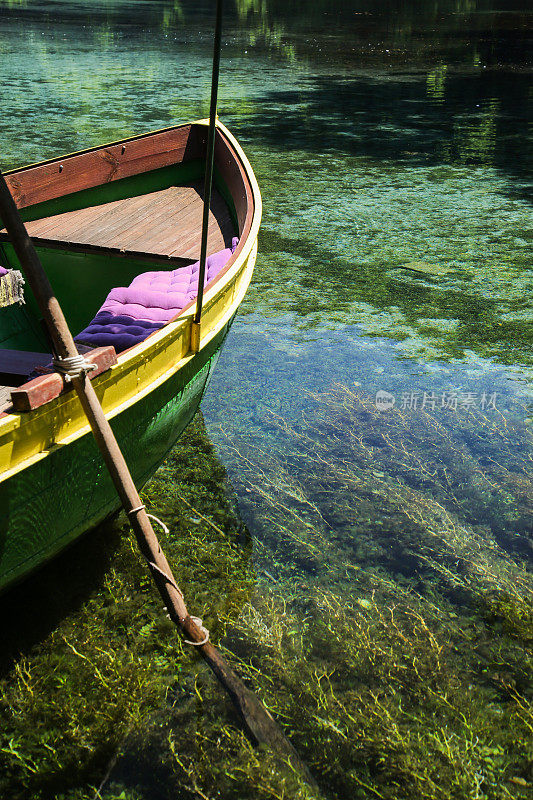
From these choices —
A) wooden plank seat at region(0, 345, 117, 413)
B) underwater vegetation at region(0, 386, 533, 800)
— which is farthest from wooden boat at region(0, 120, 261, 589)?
underwater vegetation at region(0, 386, 533, 800)

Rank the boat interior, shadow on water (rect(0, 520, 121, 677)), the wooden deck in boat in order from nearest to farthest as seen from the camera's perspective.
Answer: shadow on water (rect(0, 520, 121, 677)), the boat interior, the wooden deck in boat

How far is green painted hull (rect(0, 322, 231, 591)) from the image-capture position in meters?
2.47

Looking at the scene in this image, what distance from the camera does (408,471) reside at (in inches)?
153

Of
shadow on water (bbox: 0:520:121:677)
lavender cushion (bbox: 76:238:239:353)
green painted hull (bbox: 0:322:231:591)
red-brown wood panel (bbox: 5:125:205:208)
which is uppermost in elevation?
red-brown wood panel (bbox: 5:125:205:208)

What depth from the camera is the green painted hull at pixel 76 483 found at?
247 centimetres

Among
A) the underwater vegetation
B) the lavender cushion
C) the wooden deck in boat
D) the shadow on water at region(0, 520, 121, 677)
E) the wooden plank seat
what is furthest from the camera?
the wooden deck in boat

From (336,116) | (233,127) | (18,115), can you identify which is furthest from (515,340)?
(18,115)

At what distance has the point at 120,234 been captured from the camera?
4.93 metres

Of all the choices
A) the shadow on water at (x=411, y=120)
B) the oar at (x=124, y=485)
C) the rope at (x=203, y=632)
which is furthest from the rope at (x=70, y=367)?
the shadow on water at (x=411, y=120)

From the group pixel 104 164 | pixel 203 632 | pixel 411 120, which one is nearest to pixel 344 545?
pixel 203 632

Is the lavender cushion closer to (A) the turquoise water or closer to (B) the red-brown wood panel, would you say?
(A) the turquoise water

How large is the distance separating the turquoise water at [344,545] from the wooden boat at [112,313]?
0.47 meters

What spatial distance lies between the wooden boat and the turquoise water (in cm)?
47

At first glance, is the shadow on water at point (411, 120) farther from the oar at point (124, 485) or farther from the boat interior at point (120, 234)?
the oar at point (124, 485)
